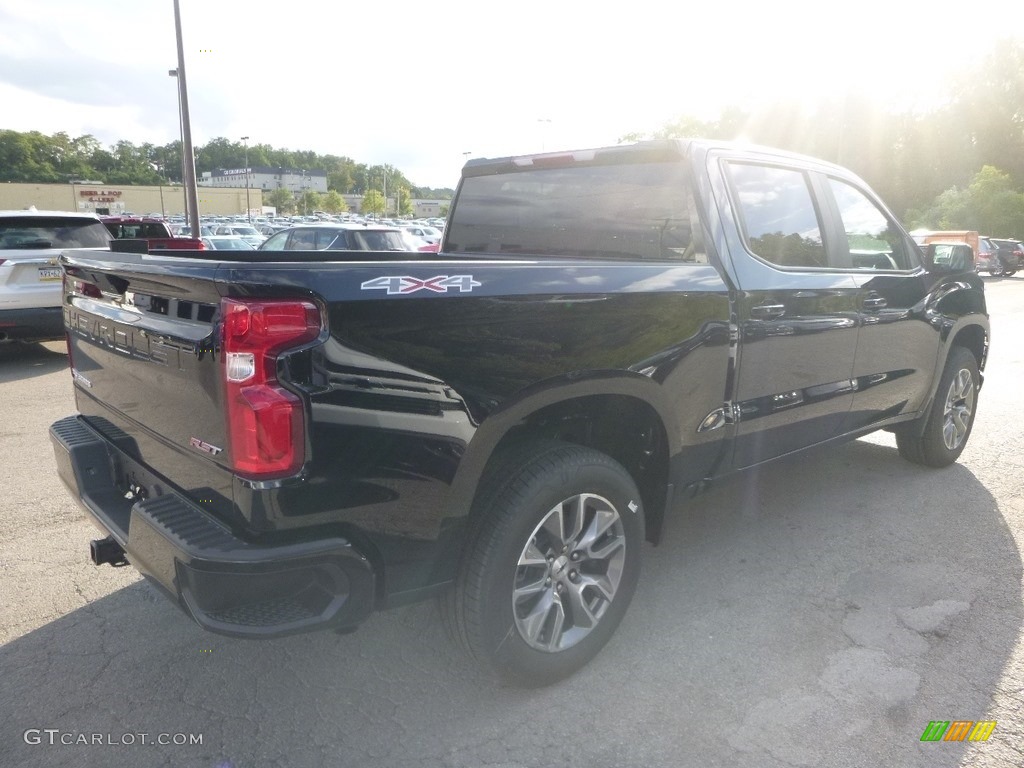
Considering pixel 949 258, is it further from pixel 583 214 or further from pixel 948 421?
pixel 583 214

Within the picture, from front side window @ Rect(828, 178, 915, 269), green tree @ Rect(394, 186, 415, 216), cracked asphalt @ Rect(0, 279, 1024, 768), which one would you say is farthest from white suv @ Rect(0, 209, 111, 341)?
green tree @ Rect(394, 186, 415, 216)

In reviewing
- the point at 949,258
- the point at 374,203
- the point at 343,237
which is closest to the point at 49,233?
the point at 343,237

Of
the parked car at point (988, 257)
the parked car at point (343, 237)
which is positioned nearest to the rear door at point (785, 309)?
the parked car at point (343, 237)

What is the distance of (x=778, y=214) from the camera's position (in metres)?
3.77

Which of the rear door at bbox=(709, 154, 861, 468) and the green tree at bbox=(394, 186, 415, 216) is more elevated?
the rear door at bbox=(709, 154, 861, 468)

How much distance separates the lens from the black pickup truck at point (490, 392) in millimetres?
2189

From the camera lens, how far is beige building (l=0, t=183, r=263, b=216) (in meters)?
80.8

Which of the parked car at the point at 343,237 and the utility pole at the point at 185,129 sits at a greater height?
the utility pole at the point at 185,129

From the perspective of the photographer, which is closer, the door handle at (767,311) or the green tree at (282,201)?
the door handle at (767,311)

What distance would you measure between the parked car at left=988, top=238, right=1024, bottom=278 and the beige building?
6923 centimetres

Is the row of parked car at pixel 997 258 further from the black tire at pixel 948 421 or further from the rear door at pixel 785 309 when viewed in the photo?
the rear door at pixel 785 309

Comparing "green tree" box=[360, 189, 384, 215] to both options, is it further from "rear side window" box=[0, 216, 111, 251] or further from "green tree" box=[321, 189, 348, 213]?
"rear side window" box=[0, 216, 111, 251]

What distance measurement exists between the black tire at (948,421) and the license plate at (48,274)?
8051mm

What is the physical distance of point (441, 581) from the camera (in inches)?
100
